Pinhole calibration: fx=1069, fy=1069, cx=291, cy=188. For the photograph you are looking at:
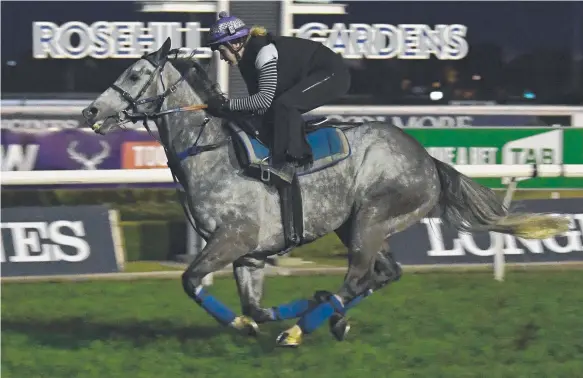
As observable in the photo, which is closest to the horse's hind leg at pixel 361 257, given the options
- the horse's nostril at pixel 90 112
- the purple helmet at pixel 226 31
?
the purple helmet at pixel 226 31

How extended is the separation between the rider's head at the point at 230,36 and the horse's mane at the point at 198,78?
253mm

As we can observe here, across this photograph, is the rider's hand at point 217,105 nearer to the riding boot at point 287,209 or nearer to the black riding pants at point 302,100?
the black riding pants at point 302,100

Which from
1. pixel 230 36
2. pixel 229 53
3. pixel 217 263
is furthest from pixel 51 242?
pixel 230 36

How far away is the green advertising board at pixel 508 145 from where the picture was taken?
10289 mm

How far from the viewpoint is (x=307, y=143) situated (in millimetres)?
5406

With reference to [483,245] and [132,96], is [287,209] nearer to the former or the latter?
[132,96]

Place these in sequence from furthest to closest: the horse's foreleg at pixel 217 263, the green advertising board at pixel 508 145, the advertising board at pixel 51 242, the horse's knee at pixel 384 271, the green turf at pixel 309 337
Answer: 1. the green advertising board at pixel 508 145
2. the advertising board at pixel 51 242
3. the horse's knee at pixel 384 271
4. the horse's foreleg at pixel 217 263
5. the green turf at pixel 309 337

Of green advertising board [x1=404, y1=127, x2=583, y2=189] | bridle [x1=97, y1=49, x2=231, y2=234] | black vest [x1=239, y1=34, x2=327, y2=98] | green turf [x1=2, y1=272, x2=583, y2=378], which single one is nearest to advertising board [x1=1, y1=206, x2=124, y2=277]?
green turf [x1=2, y1=272, x2=583, y2=378]

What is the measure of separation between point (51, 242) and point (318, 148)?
2911 millimetres

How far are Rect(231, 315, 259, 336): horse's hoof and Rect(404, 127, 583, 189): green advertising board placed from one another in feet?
16.9

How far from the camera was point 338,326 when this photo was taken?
539cm

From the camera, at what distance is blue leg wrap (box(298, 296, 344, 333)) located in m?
5.33

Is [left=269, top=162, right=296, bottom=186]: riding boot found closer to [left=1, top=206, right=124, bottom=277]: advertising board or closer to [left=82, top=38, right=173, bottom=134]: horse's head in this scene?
[left=82, top=38, right=173, bottom=134]: horse's head

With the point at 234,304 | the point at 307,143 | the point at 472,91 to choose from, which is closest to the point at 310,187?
the point at 307,143
